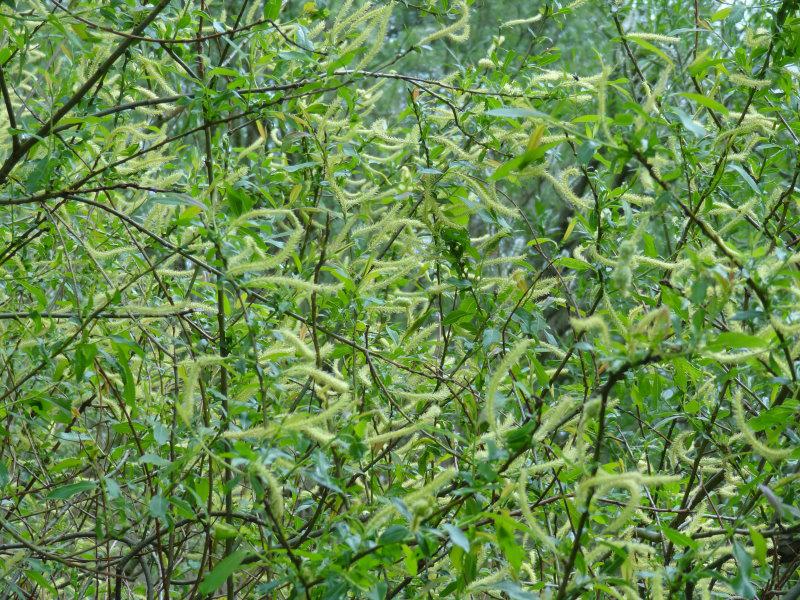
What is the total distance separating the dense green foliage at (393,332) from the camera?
145cm

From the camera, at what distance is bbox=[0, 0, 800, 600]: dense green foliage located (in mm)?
1453

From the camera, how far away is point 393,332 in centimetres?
219

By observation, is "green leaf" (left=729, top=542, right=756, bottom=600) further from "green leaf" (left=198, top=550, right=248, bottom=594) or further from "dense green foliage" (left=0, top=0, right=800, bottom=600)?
"green leaf" (left=198, top=550, right=248, bottom=594)

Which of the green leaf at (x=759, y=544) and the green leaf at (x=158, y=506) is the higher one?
the green leaf at (x=158, y=506)

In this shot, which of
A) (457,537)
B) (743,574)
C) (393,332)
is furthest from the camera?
(393,332)

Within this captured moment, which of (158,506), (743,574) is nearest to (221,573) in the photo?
(158,506)

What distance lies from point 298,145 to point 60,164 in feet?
2.17

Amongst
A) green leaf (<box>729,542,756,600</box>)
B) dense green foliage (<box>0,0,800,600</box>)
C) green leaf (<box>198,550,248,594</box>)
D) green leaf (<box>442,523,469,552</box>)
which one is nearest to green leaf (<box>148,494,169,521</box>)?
dense green foliage (<box>0,0,800,600</box>)

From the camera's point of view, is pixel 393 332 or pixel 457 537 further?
pixel 393 332

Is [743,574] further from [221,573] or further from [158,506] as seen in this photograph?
[158,506]

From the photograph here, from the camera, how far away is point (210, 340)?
201 cm

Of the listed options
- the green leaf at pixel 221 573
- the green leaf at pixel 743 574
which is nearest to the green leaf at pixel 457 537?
the green leaf at pixel 221 573

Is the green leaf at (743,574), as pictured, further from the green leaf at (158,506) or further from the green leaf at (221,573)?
the green leaf at (158,506)

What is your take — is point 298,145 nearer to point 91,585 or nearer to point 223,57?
point 223,57
